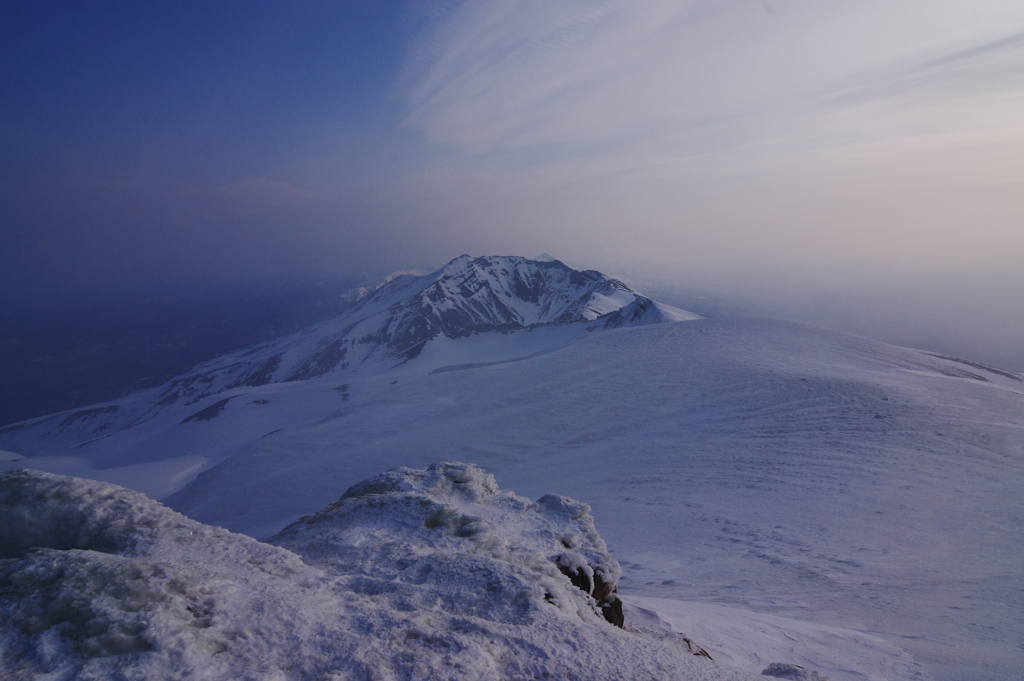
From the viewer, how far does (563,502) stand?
973 cm

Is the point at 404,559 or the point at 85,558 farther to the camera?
the point at 404,559

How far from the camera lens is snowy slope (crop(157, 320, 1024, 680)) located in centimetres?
971

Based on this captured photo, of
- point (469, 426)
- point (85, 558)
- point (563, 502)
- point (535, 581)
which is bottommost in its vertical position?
point (469, 426)

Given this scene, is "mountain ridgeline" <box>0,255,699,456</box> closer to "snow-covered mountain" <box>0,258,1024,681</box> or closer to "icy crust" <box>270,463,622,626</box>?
"snow-covered mountain" <box>0,258,1024,681</box>

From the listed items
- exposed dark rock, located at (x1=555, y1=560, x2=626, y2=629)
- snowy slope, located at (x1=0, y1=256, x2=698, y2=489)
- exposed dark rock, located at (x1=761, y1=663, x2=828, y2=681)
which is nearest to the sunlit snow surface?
exposed dark rock, located at (x1=761, y1=663, x2=828, y2=681)

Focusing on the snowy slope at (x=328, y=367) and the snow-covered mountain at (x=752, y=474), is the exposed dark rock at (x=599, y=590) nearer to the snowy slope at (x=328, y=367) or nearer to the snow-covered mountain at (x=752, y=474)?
the snow-covered mountain at (x=752, y=474)

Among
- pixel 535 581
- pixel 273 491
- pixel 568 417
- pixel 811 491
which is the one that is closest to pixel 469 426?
pixel 568 417

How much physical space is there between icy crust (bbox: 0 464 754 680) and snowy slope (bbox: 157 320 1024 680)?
562 cm

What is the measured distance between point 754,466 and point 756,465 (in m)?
0.11

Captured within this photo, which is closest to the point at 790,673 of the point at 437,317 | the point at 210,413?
the point at 210,413

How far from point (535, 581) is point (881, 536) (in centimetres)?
1101

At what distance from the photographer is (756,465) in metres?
17.0

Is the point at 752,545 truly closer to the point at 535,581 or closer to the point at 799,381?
the point at 535,581

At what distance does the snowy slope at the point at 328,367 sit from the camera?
48875mm
